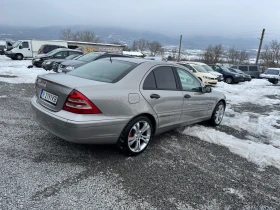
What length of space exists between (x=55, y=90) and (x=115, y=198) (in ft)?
5.62

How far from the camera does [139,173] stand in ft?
11.2

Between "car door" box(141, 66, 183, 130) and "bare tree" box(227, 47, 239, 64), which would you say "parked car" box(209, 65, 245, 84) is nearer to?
"car door" box(141, 66, 183, 130)

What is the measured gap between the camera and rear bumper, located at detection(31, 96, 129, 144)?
3191mm

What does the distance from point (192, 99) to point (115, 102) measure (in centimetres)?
205

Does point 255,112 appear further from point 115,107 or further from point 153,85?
point 115,107

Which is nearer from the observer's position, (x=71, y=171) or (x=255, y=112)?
(x=71, y=171)

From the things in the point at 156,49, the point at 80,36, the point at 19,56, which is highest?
the point at 80,36

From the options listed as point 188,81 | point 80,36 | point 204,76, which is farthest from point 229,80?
point 80,36

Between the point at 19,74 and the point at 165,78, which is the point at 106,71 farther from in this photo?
the point at 19,74

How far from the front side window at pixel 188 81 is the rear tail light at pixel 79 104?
7.06ft

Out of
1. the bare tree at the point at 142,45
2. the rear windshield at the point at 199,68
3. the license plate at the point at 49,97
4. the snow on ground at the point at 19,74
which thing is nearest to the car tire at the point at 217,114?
the license plate at the point at 49,97

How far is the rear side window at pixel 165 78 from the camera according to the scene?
4211 millimetres

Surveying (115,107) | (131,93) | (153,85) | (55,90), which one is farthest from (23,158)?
(153,85)

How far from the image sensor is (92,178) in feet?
10.5
